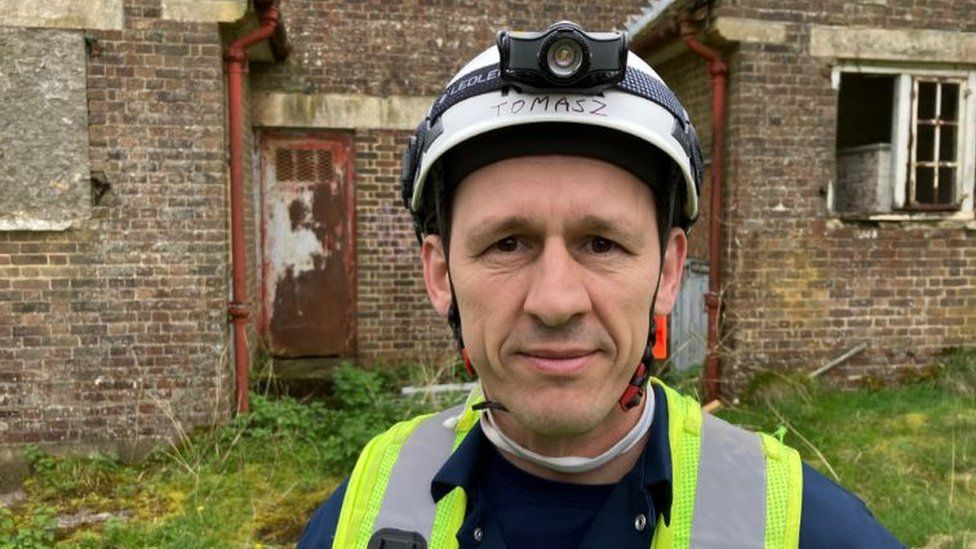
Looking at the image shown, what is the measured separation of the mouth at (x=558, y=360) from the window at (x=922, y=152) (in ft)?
20.1

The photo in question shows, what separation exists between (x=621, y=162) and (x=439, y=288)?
0.49m

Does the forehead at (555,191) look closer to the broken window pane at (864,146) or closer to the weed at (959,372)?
the broken window pane at (864,146)

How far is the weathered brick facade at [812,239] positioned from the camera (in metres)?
6.36

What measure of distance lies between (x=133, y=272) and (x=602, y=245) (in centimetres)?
510

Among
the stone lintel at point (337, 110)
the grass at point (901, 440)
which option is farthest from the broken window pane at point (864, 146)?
the stone lintel at point (337, 110)

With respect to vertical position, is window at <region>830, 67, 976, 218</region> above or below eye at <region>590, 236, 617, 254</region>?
Result: above

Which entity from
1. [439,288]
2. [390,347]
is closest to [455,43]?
[390,347]

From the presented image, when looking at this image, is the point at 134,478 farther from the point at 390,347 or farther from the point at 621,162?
the point at 621,162

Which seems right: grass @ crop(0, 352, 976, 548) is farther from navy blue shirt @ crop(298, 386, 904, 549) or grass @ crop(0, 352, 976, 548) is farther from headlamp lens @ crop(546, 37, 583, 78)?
headlamp lens @ crop(546, 37, 583, 78)

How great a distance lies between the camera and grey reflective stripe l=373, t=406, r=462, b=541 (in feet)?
4.39

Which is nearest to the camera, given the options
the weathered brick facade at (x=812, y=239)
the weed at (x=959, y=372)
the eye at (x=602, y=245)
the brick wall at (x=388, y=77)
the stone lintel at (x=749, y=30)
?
the eye at (x=602, y=245)

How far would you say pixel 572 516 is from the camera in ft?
4.33

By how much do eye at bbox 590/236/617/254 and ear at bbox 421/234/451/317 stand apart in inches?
13.9

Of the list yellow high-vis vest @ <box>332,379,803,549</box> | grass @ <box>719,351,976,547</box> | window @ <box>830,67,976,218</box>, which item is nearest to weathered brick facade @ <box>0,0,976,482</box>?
window @ <box>830,67,976,218</box>
